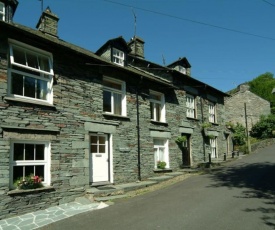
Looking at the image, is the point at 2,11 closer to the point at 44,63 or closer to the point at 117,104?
the point at 44,63

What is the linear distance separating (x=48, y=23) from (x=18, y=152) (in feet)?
23.2

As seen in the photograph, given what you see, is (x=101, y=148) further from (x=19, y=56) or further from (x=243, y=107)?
(x=243, y=107)

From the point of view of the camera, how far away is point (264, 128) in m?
33.6

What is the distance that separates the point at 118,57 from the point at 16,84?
642 cm

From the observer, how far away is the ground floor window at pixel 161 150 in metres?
15.5

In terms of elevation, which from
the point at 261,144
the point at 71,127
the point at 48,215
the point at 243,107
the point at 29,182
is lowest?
the point at 48,215

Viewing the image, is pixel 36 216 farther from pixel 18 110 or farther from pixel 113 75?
pixel 113 75

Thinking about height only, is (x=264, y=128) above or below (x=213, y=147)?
above

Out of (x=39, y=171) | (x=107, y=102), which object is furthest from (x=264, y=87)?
(x=39, y=171)

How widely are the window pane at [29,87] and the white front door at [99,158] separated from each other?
3161mm

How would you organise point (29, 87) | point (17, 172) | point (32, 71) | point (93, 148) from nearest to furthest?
point (17, 172) → point (29, 87) → point (32, 71) → point (93, 148)

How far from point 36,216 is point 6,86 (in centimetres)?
437

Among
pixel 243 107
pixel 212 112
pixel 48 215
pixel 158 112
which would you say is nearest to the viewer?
pixel 48 215

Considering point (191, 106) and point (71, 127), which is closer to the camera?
point (71, 127)
